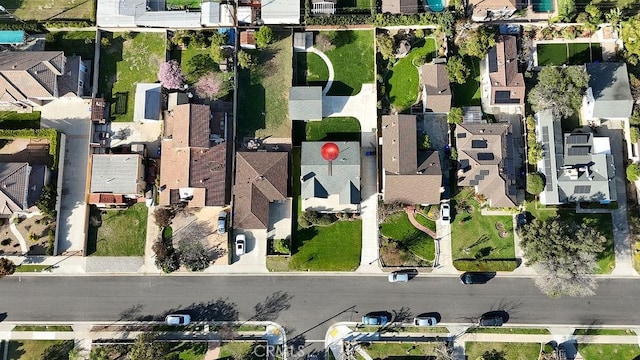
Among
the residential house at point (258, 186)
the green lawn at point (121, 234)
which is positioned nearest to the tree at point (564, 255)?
the residential house at point (258, 186)

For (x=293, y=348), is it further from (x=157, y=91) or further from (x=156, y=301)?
(x=157, y=91)

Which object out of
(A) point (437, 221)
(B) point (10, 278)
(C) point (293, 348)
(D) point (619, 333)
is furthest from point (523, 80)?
(B) point (10, 278)

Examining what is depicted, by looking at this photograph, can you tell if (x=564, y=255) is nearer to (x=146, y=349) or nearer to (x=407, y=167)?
(x=407, y=167)

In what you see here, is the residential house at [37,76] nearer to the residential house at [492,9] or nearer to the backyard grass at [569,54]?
the residential house at [492,9]

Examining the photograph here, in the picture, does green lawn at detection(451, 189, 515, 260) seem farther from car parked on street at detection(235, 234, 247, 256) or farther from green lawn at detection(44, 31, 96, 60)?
green lawn at detection(44, 31, 96, 60)

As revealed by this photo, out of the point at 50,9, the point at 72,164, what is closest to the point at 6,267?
the point at 72,164

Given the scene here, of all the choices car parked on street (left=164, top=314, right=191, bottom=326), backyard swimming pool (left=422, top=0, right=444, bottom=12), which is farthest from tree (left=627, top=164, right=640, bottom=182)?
car parked on street (left=164, top=314, right=191, bottom=326)
